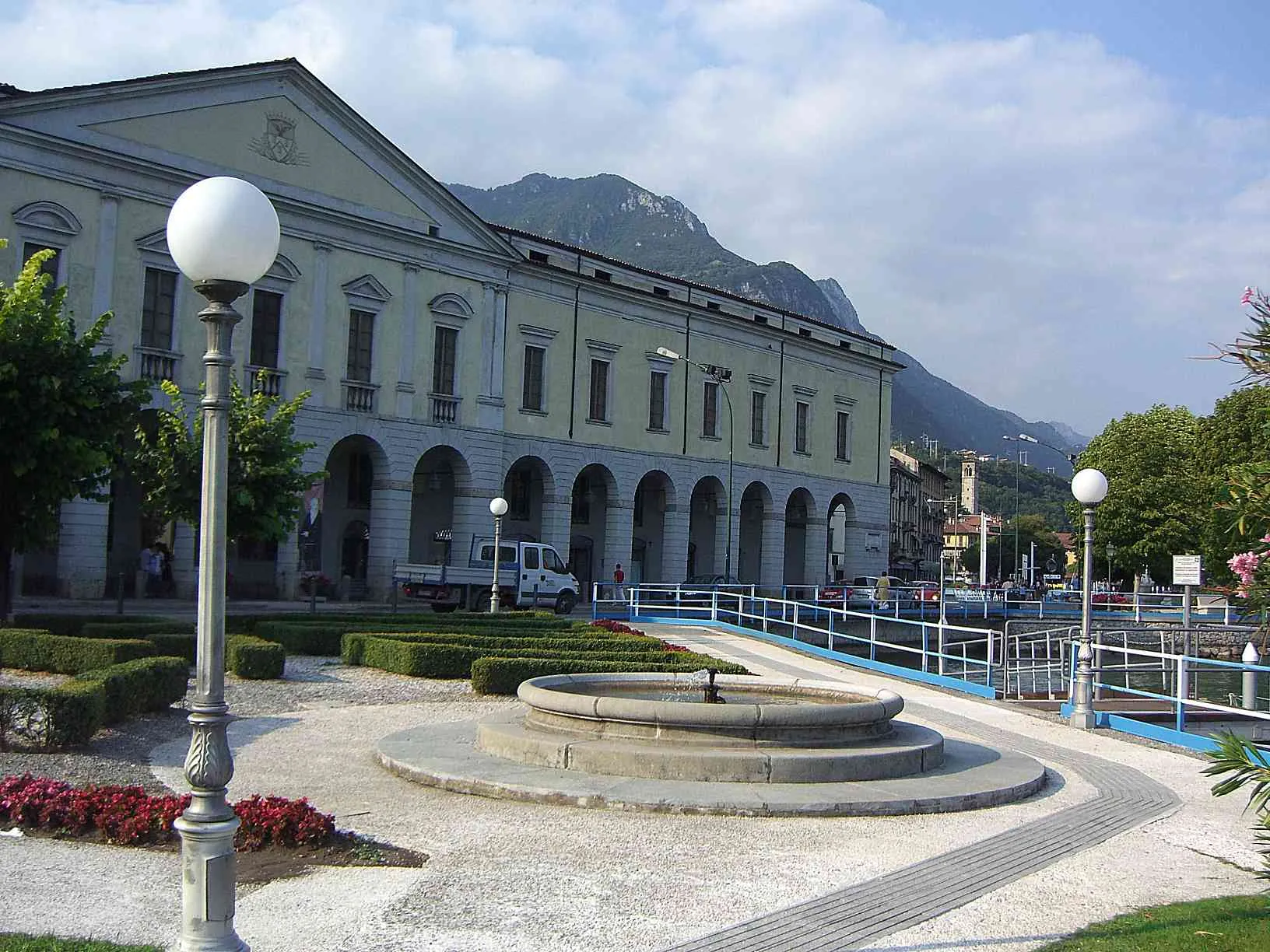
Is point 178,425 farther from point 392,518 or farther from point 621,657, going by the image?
point 392,518

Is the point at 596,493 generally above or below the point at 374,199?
below

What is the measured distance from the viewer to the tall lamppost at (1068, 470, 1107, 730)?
632 inches

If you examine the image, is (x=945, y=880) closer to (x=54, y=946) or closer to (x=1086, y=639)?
(x=54, y=946)

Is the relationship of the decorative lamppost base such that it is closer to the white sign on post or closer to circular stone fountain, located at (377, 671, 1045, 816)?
circular stone fountain, located at (377, 671, 1045, 816)

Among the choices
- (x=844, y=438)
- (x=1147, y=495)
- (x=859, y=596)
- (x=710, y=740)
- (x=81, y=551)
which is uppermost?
(x=844, y=438)

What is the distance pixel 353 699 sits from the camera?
16578mm

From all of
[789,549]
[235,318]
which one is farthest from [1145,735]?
[789,549]

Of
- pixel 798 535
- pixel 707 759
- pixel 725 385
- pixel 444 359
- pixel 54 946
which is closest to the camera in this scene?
pixel 54 946

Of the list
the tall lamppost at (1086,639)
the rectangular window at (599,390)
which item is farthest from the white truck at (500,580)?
the tall lamppost at (1086,639)

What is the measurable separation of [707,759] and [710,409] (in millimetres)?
43581

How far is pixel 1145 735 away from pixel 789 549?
4473cm

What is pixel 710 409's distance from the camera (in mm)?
53438

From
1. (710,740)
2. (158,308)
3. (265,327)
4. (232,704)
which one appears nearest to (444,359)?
(265,327)

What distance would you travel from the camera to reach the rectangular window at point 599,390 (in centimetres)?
4844
